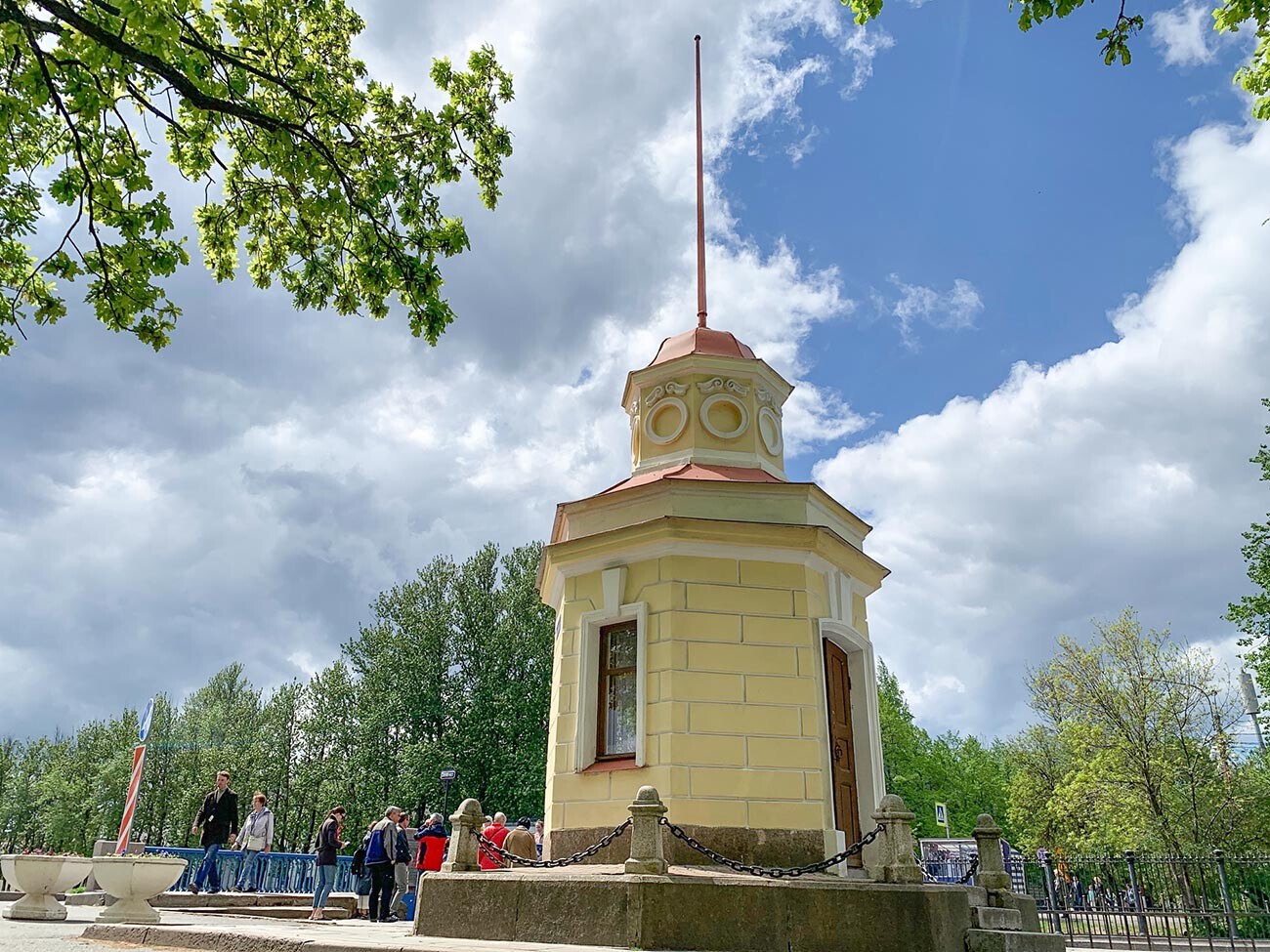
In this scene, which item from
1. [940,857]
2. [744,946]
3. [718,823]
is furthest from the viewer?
[940,857]

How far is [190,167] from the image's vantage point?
330 inches

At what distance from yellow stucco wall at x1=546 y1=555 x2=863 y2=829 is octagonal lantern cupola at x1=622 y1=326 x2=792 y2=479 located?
7.91 ft

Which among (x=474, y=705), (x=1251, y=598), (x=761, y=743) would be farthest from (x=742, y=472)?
(x=474, y=705)

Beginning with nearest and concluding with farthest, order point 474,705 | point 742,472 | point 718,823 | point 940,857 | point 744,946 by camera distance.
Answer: point 744,946 → point 718,823 → point 742,472 → point 940,857 → point 474,705

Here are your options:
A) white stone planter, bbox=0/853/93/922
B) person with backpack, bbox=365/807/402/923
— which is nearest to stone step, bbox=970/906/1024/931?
person with backpack, bbox=365/807/402/923

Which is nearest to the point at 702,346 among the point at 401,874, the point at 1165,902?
the point at 401,874

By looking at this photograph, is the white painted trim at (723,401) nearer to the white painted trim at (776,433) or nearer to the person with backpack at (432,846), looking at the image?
the white painted trim at (776,433)

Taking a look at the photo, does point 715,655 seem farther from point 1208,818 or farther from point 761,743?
point 1208,818

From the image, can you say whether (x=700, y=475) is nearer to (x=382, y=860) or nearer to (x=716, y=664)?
(x=716, y=664)

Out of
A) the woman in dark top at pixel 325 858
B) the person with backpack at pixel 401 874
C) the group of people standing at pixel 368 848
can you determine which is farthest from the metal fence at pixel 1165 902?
the woman in dark top at pixel 325 858

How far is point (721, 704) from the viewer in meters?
10.9

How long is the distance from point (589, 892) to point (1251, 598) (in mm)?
25491

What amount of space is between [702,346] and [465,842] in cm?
803

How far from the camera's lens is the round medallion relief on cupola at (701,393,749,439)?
13.6 m
